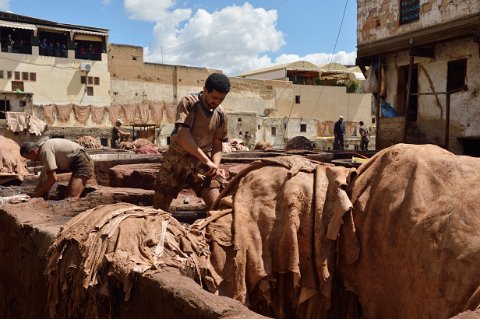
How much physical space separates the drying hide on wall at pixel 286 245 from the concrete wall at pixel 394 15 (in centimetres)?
1255

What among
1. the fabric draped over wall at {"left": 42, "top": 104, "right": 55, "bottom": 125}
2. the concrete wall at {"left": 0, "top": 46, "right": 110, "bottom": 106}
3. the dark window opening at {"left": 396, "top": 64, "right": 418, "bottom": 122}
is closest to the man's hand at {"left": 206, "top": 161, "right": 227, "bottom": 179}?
the dark window opening at {"left": 396, "top": 64, "right": 418, "bottom": 122}

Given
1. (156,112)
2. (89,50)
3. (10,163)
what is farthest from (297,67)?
(10,163)

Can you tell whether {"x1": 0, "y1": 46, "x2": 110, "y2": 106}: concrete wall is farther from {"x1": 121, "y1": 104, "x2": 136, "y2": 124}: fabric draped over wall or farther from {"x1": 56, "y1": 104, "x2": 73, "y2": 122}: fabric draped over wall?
{"x1": 56, "y1": 104, "x2": 73, "y2": 122}: fabric draped over wall

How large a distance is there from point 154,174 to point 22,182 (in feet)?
9.59

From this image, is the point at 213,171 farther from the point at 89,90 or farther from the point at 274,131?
the point at 89,90

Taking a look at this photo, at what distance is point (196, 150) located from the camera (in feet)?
15.3

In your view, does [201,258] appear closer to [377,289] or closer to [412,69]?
[377,289]

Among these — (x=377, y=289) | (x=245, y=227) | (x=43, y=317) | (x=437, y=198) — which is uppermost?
(x=437, y=198)

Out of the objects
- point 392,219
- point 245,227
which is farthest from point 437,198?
point 245,227

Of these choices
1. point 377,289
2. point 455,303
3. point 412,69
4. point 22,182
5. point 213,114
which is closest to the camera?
point 455,303

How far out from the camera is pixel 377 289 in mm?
2967

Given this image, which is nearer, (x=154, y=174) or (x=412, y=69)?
(x=154, y=174)

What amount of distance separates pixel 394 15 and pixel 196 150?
45.5 ft

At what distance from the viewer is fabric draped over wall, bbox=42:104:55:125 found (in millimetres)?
32625
